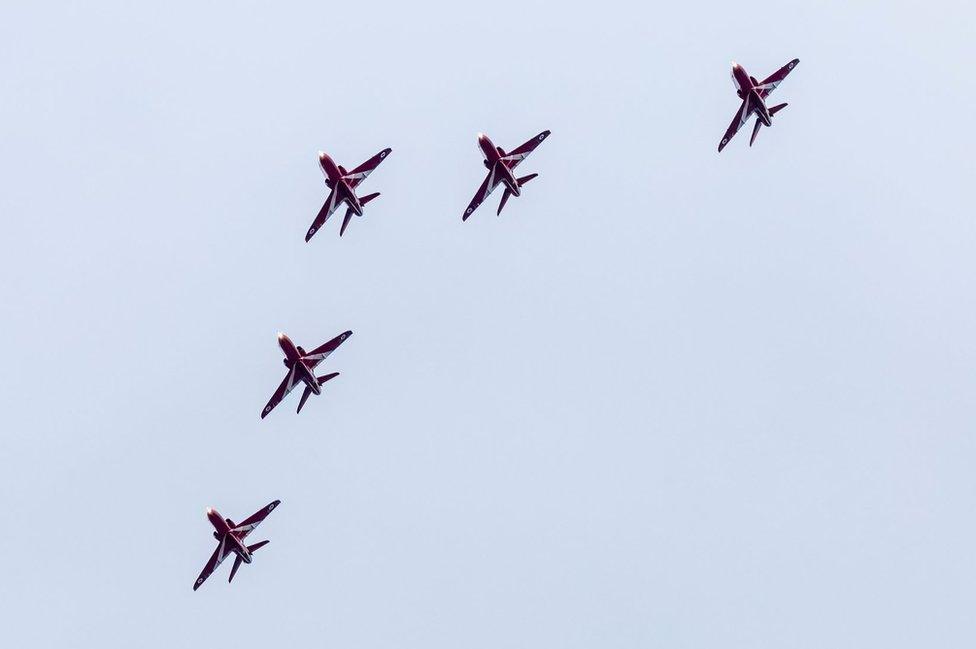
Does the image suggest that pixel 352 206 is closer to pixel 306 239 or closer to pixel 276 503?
pixel 306 239

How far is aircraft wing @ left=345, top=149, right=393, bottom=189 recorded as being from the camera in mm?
172625

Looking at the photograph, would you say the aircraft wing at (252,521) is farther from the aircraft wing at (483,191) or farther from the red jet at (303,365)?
the aircraft wing at (483,191)

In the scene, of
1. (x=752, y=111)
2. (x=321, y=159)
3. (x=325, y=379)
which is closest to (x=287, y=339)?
(x=325, y=379)

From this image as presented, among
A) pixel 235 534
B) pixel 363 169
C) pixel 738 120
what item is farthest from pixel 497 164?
pixel 235 534

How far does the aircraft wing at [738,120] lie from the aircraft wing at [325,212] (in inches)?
1616

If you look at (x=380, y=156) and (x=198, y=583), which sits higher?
(x=380, y=156)

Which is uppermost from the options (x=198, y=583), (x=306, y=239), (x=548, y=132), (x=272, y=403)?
(x=548, y=132)

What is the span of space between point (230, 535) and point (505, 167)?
1885 inches

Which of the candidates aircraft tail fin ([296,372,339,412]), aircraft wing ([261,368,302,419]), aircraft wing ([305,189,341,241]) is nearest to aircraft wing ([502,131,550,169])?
aircraft wing ([305,189,341,241])

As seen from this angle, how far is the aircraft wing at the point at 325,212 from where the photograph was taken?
174000 mm

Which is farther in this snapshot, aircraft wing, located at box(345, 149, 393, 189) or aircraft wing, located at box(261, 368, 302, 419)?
aircraft wing, located at box(261, 368, 302, 419)

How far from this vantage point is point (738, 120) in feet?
585

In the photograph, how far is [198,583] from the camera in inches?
7156

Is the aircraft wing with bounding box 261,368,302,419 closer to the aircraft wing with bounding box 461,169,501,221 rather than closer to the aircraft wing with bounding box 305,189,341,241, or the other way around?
the aircraft wing with bounding box 305,189,341,241
